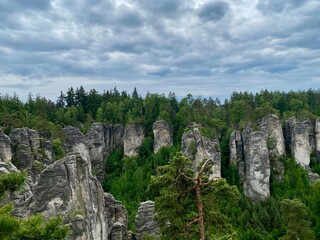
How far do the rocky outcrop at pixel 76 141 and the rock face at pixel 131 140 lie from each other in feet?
25.4

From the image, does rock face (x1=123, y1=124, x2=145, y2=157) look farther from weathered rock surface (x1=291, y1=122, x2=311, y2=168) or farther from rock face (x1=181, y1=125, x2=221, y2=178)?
weathered rock surface (x1=291, y1=122, x2=311, y2=168)

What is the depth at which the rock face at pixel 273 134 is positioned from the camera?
5759 centimetres

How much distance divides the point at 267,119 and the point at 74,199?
4146 centimetres

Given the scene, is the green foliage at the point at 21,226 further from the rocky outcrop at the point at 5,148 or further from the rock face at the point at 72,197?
the rocky outcrop at the point at 5,148

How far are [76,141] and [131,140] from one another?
1033 cm

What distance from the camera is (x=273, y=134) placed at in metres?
58.3

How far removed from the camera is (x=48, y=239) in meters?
13.3

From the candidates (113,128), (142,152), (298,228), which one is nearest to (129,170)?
(142,152)

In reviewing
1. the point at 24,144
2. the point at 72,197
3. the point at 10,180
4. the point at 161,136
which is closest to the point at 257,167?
the point at 161,136

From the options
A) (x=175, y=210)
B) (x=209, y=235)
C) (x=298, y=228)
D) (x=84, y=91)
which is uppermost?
(x=84, y=91)

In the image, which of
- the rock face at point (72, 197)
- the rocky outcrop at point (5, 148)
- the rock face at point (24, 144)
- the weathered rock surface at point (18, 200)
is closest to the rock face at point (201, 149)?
the rock face at point (24, 144)

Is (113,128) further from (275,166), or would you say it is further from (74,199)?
(74,199)

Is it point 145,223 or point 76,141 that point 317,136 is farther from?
point 145,223

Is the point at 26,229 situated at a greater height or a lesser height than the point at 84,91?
lesser
